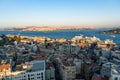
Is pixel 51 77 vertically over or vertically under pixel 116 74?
under

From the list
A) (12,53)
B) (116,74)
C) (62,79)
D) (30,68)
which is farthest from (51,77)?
(12,53)

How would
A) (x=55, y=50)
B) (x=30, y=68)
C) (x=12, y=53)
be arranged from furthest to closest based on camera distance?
(x=55, y=50) → (x=12, y=53) → (x=30, y=68)

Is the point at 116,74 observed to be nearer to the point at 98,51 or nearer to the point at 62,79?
the point at 62,79

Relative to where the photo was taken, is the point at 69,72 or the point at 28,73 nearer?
the point at 28,73

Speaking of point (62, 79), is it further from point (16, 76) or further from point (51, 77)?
point (16, 76)

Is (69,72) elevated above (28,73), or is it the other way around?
(28,73)

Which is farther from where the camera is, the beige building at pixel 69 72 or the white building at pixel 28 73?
the beige building at pixel 69 72

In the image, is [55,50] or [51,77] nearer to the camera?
[51,77]

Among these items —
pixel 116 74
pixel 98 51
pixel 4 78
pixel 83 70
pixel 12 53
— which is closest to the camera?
pixel 116 74

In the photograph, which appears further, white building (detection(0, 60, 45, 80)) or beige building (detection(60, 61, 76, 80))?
beige building (detection(60, 61, 76, 80))

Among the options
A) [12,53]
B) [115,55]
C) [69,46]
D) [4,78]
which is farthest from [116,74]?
[69,46]
